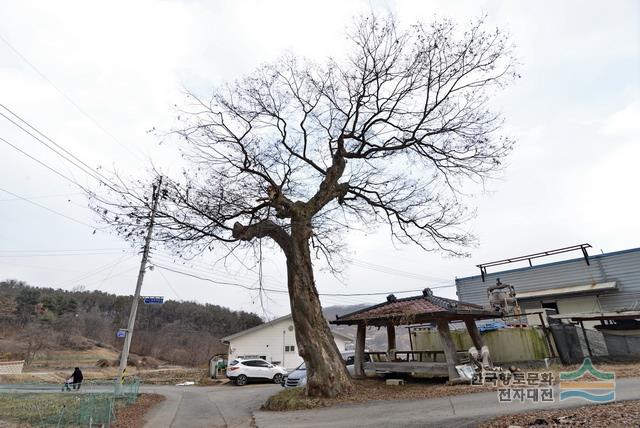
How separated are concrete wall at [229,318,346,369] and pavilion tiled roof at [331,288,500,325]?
2120 centimetres

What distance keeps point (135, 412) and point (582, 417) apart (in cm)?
1332

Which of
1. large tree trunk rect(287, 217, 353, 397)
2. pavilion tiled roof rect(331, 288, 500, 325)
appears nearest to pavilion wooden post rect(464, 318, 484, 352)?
pavilion tiled roof rect(331, 288, 500, 325)

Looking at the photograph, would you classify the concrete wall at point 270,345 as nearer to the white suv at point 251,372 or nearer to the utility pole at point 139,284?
the white suv at point 251,372

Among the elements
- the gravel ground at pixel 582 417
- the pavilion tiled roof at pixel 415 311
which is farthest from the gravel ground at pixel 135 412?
the gravel ground at pixel 582 417

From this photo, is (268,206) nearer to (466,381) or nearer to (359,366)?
(359,366)

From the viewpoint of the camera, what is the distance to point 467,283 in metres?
23.2

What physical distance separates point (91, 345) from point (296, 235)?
72.9 metres

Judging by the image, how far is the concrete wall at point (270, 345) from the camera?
33.5 m

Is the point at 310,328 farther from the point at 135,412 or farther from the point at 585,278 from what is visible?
the point at 585,278

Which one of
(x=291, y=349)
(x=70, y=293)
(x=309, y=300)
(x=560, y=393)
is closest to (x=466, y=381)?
(x=560, y=393)

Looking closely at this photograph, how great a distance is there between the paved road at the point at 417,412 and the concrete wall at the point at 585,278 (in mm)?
9204

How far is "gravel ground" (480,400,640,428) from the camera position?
523 centimetres

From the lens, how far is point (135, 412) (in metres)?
12.9

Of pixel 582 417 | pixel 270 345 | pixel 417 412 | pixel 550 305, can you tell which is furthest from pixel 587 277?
pixel 270 345
